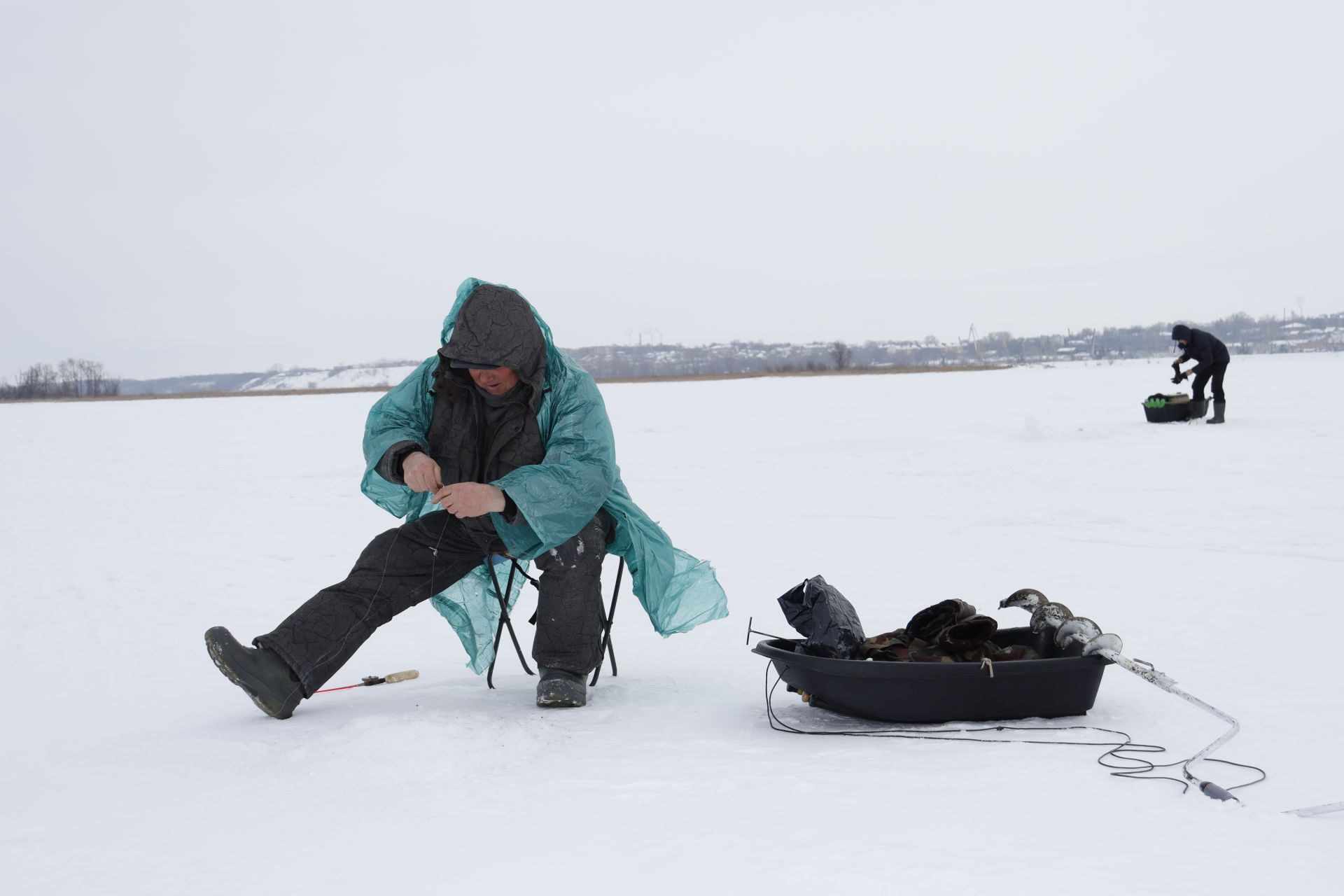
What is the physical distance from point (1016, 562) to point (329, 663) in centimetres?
321

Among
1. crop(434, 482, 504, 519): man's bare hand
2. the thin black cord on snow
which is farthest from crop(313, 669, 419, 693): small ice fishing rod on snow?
the thin black cord on snow

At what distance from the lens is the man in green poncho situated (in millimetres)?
2787

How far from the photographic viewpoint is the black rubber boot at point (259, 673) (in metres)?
2.70

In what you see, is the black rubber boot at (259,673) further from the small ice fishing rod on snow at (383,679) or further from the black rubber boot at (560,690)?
the black rubber boot at (560,690)

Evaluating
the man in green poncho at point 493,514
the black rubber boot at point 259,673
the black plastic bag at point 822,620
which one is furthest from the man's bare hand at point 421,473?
the black plastic bag at point 822,620

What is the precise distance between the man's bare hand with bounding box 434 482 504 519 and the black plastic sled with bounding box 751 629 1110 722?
858 millimetres

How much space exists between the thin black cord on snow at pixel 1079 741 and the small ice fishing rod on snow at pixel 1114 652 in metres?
0.05

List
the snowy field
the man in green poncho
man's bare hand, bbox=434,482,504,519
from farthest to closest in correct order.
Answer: the man in green poncho → man's bare hand, bbox=434,482,504,519 → the snowy field

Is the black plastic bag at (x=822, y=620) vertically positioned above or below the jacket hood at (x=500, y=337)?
below

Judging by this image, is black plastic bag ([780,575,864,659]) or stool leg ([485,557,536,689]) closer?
black plastic bag ([780,575,864,659])

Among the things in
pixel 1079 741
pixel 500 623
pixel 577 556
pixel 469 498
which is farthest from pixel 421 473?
pixel 1079 741

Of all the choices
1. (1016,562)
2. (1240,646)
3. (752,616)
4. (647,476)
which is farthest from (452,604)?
(647,476)

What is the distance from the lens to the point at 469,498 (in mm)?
2689

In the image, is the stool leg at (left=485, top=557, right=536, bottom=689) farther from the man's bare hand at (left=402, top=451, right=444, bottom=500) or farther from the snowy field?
the man's bare hand at (left=402, top=451, right=444, bottom=500)
